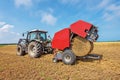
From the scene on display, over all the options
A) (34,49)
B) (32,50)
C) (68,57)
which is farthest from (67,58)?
(32,50)

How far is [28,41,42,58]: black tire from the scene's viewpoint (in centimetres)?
1366

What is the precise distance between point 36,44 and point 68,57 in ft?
11.9

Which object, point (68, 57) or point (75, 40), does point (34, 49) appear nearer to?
point (68, 57)

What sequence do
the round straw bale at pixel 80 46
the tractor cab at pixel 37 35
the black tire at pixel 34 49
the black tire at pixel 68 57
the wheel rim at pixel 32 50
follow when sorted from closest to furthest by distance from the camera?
the round straw bale at pixel 80 46, the black tire at pixel 68 57, the black tire at pixel 34 49, the wheel rim at pixel 32 50, the tractor cab at pixel 37 35

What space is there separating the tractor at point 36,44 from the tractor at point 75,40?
2.49 metres

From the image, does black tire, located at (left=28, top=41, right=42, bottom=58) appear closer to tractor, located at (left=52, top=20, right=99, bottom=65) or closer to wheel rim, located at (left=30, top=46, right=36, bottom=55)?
wheel rim, located at (left=30, top=46, right=36, bottom=55)

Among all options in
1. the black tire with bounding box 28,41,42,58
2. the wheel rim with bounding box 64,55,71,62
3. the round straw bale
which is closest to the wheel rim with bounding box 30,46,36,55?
the black tire with bounding box 28,41,42,58

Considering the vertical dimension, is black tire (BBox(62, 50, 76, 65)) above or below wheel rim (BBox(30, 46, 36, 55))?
below

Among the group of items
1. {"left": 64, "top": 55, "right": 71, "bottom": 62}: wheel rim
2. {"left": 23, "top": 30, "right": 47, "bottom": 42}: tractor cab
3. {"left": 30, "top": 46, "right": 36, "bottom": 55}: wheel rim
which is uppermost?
{"left": 23, "top": 30, "right": 47, "bottom": 42}: tractor cab

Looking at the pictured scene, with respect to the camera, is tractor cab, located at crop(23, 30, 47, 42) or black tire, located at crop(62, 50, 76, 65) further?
tractor cab, located at crop(23, 30, 47, 42)

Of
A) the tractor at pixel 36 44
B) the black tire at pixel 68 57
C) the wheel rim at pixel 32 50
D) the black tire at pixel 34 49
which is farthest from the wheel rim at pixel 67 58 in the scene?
the wheel rim at pixel 32 50

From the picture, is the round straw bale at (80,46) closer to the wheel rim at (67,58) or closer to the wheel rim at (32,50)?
the wheel rim at (67,58)

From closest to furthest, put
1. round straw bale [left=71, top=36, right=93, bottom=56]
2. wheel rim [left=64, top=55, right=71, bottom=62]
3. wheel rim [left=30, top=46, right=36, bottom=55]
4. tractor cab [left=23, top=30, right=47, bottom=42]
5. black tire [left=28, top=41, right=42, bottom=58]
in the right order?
round straw bale [left=71, top=36, right=93, bottom=56] < wheel rim [left=64, top=55, right=71, bottom=62] < black tire [left=28, top=41, right=42, bottom=58] < wheel rim [left=30, top=46, right=36, bottom=55] < tractor cab [left=23, top=30, right=47, bottom=42]

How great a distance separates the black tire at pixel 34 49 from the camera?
13.7m
